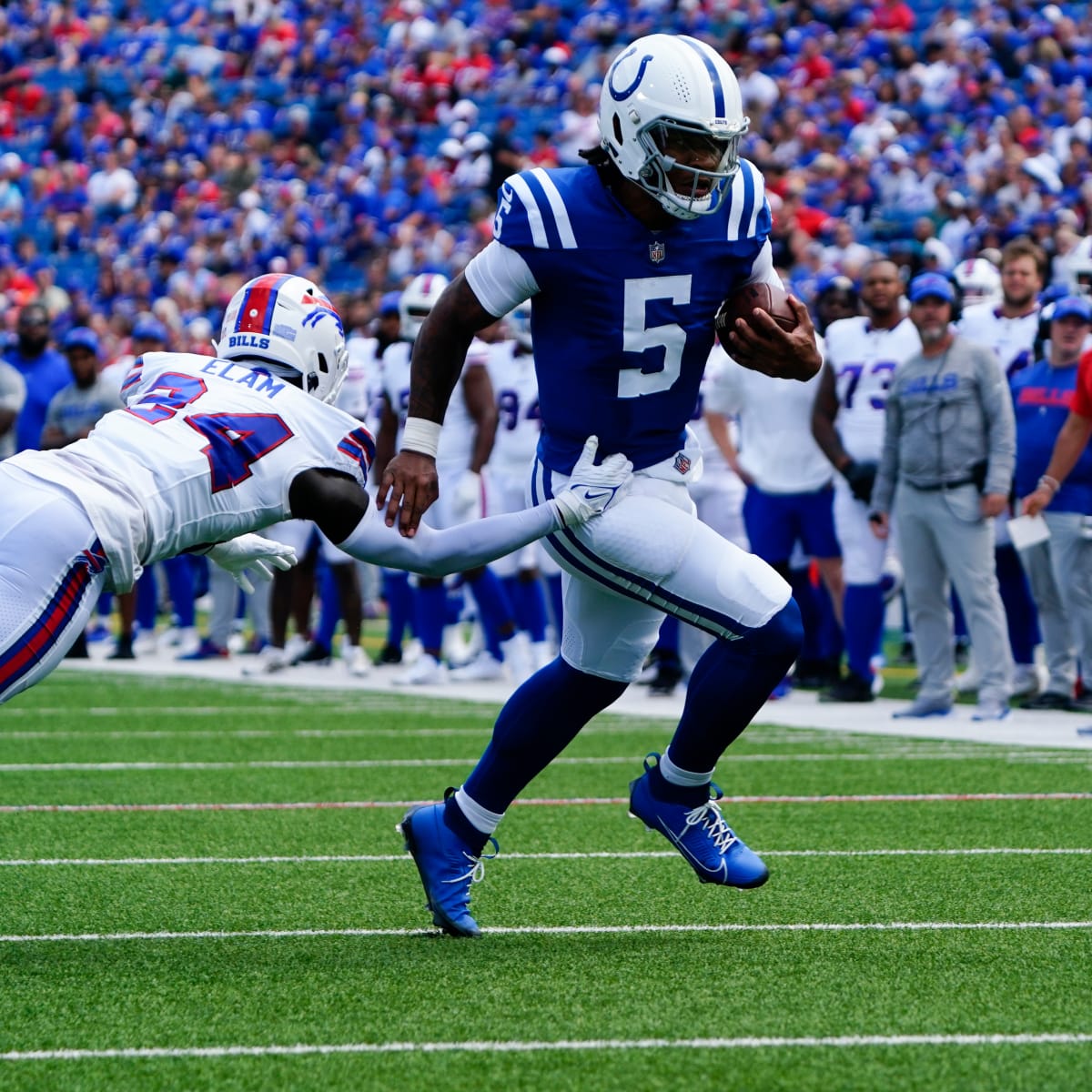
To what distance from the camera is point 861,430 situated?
395 inches

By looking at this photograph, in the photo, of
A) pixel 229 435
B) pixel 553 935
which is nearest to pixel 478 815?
pixel 553 935

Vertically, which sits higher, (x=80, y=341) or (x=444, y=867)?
(x=444, y=867)

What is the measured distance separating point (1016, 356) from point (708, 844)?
6.18 metres

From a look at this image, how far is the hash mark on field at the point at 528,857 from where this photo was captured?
5.23 m

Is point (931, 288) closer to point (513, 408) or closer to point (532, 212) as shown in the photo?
point (513, 408)

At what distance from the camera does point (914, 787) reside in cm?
666

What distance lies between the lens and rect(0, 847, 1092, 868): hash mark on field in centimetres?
523

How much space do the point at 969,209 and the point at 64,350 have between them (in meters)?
7.70

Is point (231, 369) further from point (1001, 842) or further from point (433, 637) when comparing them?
point (433, 637)

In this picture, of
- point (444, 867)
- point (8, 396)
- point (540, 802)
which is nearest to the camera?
point (444, 867)

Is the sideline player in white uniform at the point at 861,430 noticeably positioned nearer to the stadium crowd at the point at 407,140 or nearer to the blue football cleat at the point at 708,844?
the stadium crowd at the point at 407,140

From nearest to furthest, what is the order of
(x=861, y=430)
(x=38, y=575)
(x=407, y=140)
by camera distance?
1. (x=38, y=575)
2. (x=861, y=430)
3. (x=407, y=140)

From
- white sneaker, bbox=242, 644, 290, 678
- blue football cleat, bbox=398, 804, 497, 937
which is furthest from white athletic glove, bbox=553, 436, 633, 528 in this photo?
white sneaker, bbox=242, 644, 290, 678

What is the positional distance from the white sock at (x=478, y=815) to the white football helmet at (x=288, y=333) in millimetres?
952
